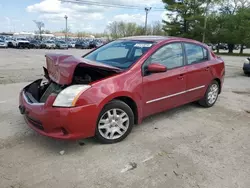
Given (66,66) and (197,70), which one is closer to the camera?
(66,66)

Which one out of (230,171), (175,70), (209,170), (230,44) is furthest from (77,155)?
(230,44)

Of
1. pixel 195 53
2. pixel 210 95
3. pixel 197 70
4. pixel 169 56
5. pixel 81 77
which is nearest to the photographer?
pixel 81 77

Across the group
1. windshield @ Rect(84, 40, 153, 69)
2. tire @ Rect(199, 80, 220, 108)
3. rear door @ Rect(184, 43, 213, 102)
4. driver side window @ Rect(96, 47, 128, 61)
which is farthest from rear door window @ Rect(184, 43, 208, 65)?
driver side window @ Rect(96, 47, 128, 61)

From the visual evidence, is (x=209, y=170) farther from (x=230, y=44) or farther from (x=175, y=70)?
(x=230, y=44)

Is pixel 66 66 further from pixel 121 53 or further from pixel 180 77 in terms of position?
pixel 180 77

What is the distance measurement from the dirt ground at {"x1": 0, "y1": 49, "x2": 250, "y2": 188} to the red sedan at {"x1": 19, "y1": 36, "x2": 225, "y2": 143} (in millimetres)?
278

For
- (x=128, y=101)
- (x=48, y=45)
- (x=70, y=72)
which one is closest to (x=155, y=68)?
(x=128, y=101)

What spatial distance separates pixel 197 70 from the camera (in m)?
4.49

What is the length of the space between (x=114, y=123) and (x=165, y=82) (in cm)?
115

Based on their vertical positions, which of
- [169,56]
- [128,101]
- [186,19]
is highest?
[186,19]

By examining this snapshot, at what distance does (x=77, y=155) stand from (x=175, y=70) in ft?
7.14

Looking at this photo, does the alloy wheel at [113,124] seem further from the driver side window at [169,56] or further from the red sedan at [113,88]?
the driver side window at [169,56]

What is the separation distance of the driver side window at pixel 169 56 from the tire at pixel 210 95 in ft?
4.05

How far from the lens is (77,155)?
3021mm
